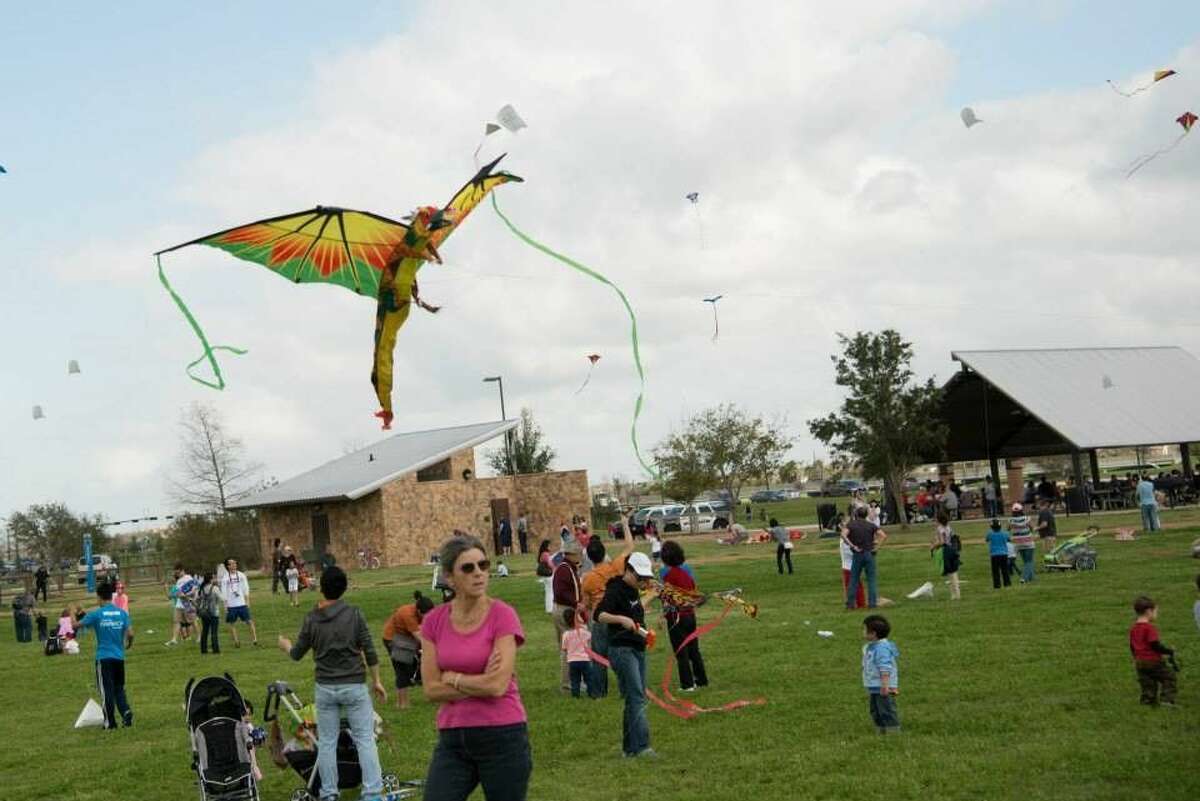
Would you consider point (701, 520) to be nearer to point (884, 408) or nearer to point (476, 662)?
point (884, 408)

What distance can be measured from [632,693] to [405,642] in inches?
167

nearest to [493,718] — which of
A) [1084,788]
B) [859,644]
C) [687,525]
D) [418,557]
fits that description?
[1084,788]

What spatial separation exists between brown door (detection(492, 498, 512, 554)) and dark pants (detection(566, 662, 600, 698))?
32.2 meters

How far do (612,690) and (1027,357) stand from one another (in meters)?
31.8

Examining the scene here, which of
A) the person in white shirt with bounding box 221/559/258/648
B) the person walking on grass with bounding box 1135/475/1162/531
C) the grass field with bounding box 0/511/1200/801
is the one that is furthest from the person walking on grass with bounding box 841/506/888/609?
the person walking on grass with bounding box 1135/475/1162/531

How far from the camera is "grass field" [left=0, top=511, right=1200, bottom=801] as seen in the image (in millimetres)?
7508

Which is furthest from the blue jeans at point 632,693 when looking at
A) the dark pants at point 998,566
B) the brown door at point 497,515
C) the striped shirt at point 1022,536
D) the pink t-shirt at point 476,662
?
the brown door at point 497,515

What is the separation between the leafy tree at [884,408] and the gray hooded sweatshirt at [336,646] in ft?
98.7

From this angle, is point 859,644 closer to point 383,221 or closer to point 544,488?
point 383,221

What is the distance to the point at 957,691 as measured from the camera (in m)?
10.2

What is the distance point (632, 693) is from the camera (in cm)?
862

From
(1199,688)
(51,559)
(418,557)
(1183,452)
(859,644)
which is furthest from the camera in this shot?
(51,559)

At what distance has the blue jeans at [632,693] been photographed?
8602 millimetres

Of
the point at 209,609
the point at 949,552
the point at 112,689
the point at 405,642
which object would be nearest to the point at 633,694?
the point at 405,642
